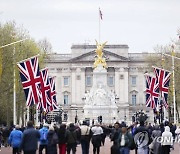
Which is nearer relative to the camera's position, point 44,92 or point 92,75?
point 44,92

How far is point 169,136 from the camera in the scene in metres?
30.8

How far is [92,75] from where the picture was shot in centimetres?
15488

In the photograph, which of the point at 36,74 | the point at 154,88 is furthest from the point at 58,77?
the point at 36,74

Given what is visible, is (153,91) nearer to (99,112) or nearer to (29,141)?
(29,141)

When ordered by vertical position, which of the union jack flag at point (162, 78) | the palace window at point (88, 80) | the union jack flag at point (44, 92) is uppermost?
the palace window at point (88, 80)

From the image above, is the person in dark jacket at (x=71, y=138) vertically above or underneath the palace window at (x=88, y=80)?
underneath

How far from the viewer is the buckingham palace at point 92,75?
6097 inches

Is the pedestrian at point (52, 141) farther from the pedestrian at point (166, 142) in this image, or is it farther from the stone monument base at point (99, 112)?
the stone monument base at point (99, 112)

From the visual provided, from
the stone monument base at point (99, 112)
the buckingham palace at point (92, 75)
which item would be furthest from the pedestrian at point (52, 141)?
the buckingham palace at point (92, 75)

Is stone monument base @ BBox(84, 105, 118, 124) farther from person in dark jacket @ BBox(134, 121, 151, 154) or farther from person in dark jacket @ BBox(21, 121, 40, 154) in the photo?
person in dark jacket @ BBox(21, 121, 40, 154)

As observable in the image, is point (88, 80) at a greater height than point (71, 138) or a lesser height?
greater

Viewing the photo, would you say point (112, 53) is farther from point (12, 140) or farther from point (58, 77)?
point (12, 140)

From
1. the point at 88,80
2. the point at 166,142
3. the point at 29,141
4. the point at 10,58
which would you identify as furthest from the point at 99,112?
the point at 29,141

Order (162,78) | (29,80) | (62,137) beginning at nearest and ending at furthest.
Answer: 1. (62,137)
2. (29,80)
3. (162,78)
